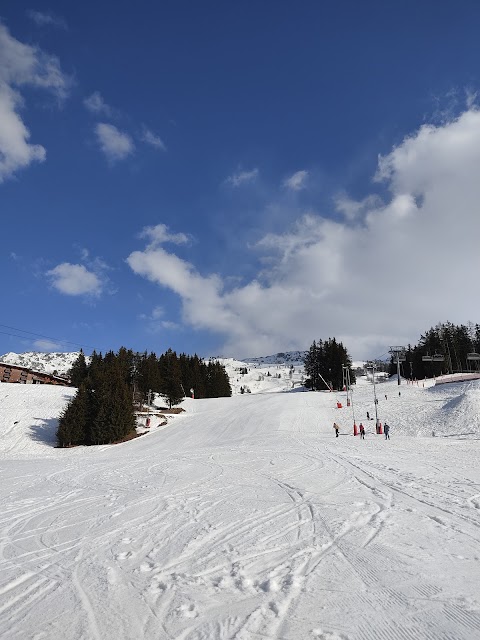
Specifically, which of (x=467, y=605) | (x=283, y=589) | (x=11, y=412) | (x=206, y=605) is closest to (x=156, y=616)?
(x=206, y=605)

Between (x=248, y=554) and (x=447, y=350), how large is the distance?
105220 millimetres

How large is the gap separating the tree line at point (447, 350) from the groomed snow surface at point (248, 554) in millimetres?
89577

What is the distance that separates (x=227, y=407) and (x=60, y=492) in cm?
4062

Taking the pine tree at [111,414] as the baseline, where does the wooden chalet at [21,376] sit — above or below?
above

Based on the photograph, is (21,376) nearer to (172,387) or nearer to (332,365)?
(172,387)

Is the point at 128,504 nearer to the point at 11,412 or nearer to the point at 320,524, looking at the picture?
the point at 320,524

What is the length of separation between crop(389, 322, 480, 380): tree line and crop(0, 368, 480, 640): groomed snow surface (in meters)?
89.6

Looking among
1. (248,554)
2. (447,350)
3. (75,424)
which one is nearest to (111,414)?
(75,424)

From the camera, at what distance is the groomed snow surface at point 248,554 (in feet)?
13.5

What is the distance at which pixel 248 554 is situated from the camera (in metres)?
6.16

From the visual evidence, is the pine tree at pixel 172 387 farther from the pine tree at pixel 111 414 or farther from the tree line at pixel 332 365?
the tree line at pixel 332 365

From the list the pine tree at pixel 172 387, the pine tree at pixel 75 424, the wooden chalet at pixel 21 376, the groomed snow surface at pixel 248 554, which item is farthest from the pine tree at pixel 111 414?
the wooden chalet at pixel 21 376

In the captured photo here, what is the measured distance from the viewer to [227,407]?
53.1 metres

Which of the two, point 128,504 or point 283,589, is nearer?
point 283,589
